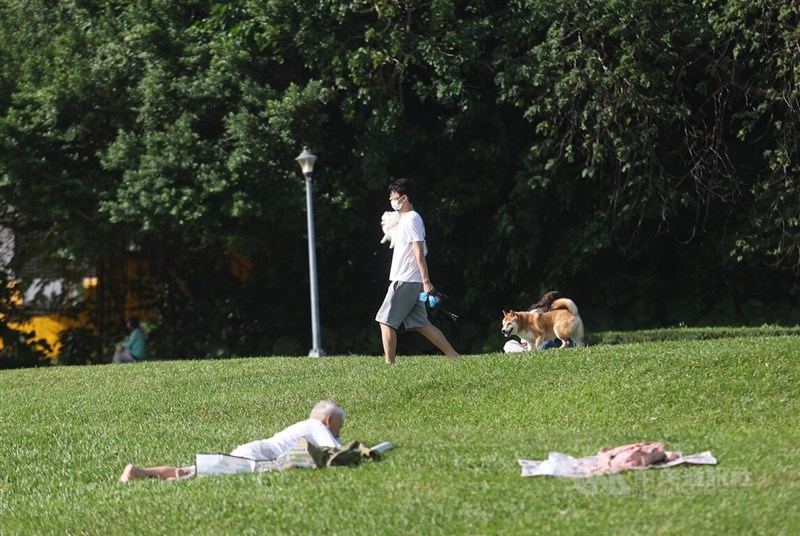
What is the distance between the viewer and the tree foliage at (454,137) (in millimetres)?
17938

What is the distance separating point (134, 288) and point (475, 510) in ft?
61.4

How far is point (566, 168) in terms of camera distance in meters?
19.7

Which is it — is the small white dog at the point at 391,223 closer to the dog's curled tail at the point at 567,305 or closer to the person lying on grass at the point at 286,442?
the dog's curled tail at the point at 567,305

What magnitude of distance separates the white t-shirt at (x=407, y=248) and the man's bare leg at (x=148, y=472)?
180 inches

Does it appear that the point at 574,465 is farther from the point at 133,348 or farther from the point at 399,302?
the point at 133,348

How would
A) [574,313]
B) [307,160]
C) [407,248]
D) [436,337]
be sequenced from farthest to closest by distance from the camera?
[307,160] → [574,313] → [436,337] → [407,248]

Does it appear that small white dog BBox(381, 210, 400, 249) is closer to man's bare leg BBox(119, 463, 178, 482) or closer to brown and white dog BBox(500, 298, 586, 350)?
brown and white dog BBox(500, 298, 586, 350)

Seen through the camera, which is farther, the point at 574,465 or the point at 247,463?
the point at 247,463

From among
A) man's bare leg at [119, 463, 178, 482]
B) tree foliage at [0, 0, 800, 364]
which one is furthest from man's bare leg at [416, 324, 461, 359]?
tree foliage at [0, 0, 800, 364]

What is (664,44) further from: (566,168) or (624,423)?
(624,423)

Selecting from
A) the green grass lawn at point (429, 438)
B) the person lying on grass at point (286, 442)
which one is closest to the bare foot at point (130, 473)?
the person lying on grass at point (286, 442)

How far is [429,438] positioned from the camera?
376 inches

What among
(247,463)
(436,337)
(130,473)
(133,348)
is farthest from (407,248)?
(133,348)

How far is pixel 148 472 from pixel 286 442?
1.11 meters
